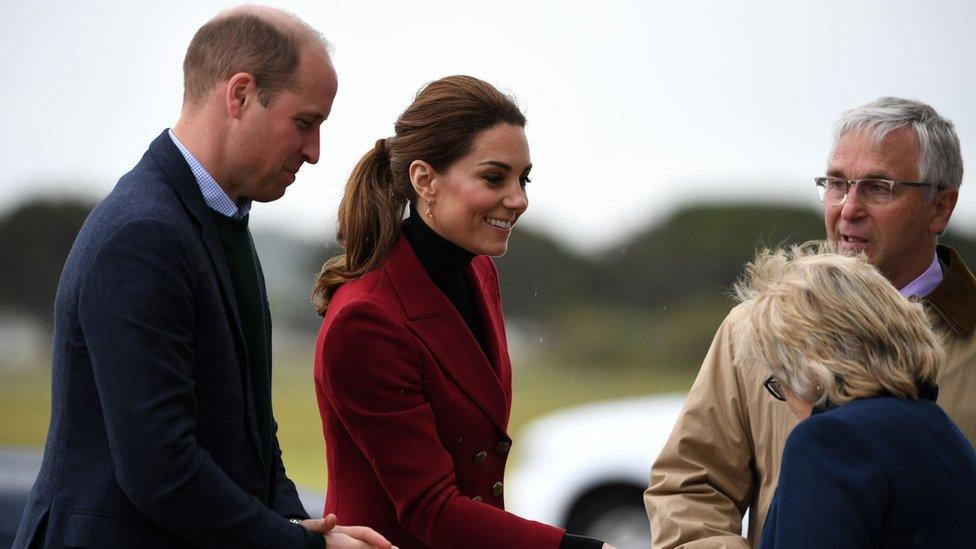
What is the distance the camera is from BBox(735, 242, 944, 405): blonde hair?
77.5 inches

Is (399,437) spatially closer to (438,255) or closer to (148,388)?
(438,255)

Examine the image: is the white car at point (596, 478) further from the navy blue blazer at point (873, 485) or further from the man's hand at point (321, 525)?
the navy blue blazer at point (873, 485)

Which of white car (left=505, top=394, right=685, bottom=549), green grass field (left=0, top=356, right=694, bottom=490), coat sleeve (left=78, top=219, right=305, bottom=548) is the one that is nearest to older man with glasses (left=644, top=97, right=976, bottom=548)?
→ coat sleeve (left=78, top=219, right=305, bottom=548)

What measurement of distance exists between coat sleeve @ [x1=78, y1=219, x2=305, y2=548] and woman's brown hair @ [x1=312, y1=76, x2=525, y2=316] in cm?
62

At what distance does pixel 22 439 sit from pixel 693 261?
223 inches

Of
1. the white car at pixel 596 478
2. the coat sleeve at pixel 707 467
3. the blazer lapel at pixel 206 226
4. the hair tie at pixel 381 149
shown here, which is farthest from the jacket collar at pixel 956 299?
the white car at pixel 596 478

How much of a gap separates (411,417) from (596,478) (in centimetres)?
406

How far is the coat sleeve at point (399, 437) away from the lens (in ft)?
7.96

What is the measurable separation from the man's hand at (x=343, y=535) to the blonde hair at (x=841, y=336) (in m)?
0.80

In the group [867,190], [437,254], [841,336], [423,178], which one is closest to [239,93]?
[423,178]

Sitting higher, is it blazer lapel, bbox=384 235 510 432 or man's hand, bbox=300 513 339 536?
blazer lapel, bbox=384 235 510 432

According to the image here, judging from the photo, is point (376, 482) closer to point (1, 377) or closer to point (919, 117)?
point (919, 117)

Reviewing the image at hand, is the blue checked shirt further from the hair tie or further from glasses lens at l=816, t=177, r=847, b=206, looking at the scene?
glasses lens at l=816, t=177, r=847, b=206

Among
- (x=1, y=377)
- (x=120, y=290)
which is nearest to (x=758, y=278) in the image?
(x=120, y=290)
